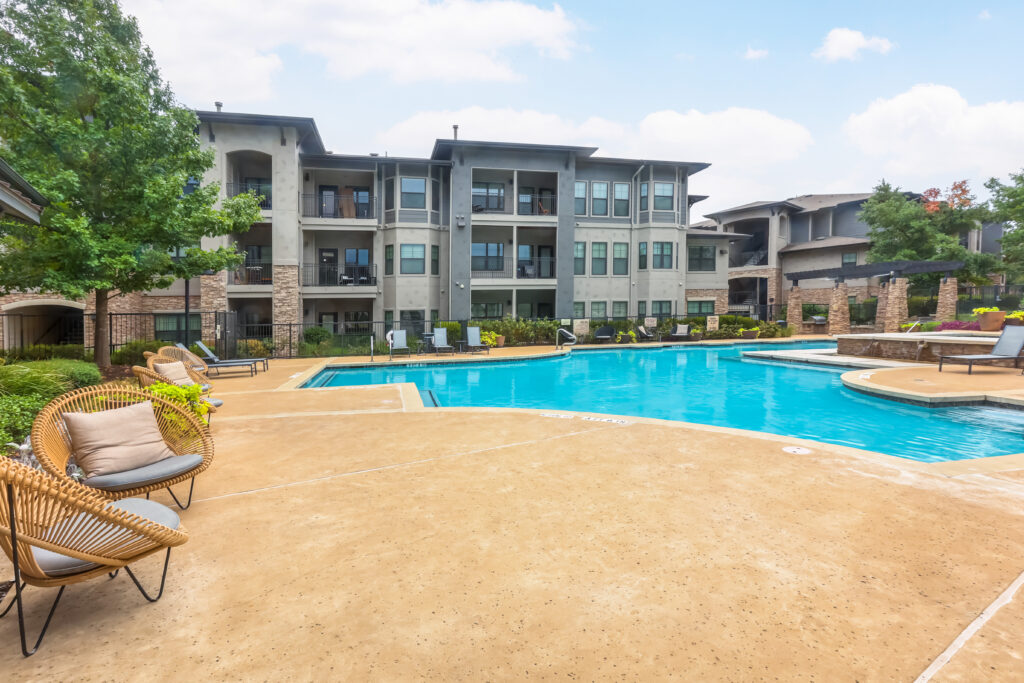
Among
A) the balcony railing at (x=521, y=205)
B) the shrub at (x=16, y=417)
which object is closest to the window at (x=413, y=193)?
the balcony railing at (x=521, y=205)

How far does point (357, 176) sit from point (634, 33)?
44.1ft

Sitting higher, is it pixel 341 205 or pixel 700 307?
pixel 341 205

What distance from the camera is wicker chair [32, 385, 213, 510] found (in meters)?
3.87

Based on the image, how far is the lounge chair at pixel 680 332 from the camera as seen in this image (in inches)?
1024

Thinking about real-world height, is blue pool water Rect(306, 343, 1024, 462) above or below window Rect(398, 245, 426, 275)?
below

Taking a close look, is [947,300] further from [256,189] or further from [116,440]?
[256,189]

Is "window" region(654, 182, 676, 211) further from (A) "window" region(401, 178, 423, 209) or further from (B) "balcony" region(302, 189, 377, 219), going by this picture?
(B) "balcony" region(302, 189, 377, 219)

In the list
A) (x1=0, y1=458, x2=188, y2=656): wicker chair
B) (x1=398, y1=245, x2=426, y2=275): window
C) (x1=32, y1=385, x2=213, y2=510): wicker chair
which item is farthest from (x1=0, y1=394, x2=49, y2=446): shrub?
(x1=398, y1=245, x2=426, y2=275): window

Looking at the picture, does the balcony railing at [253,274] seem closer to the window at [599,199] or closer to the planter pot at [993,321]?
the window at [599,199]

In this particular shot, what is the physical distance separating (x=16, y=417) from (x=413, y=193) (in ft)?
68.0

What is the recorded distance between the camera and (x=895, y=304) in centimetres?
2558

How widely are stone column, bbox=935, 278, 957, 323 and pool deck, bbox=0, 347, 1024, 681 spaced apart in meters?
24.8

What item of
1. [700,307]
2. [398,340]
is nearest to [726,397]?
[398,340]

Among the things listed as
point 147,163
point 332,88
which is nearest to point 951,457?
point 147,163
